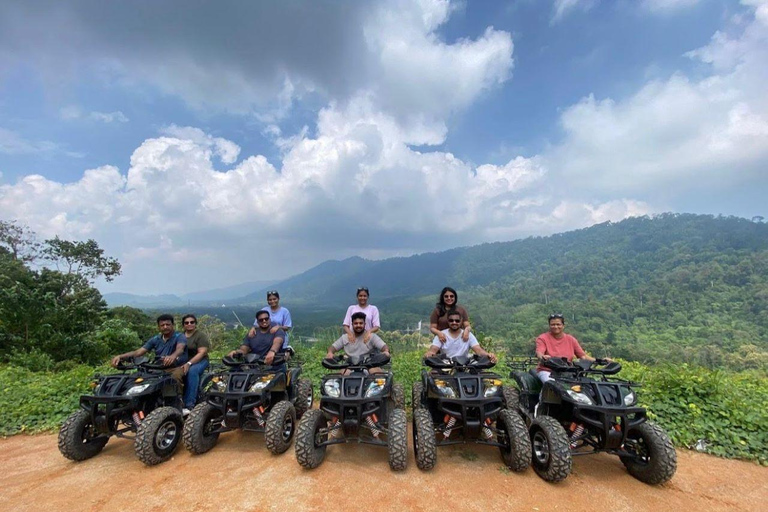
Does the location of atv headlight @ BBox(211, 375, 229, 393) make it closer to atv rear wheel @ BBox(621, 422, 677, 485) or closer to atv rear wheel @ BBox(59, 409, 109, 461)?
atv rear wheel @ BBox(59, 409, 109, 461)

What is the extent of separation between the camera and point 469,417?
13.2 ft

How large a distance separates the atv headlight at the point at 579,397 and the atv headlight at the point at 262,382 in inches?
141

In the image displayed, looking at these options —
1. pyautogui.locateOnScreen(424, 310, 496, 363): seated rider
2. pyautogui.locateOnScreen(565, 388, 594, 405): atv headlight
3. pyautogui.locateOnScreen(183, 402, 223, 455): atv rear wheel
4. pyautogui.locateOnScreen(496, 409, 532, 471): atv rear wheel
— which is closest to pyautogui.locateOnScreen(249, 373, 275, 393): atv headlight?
pyautogui.locateOnScreen(183, 402, 223, 455): atv rear wheel

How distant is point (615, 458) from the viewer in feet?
14.8

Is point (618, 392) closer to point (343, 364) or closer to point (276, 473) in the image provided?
point (343, 364)

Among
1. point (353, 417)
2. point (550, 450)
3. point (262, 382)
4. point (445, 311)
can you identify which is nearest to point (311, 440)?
point (353, 417)

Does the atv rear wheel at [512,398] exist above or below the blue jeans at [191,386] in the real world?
below

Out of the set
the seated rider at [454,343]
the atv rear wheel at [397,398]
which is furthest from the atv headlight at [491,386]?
the atv rear wheel at [397,398]

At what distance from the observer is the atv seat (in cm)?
499

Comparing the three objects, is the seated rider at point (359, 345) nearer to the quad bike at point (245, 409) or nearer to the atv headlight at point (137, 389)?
the quad bike at point (245, 409)

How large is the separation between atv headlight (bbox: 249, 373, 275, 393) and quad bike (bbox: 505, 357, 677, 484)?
3242mm

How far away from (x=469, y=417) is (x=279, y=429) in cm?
222

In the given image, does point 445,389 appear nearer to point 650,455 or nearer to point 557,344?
point 557,344

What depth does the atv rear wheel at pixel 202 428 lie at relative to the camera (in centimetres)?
438
